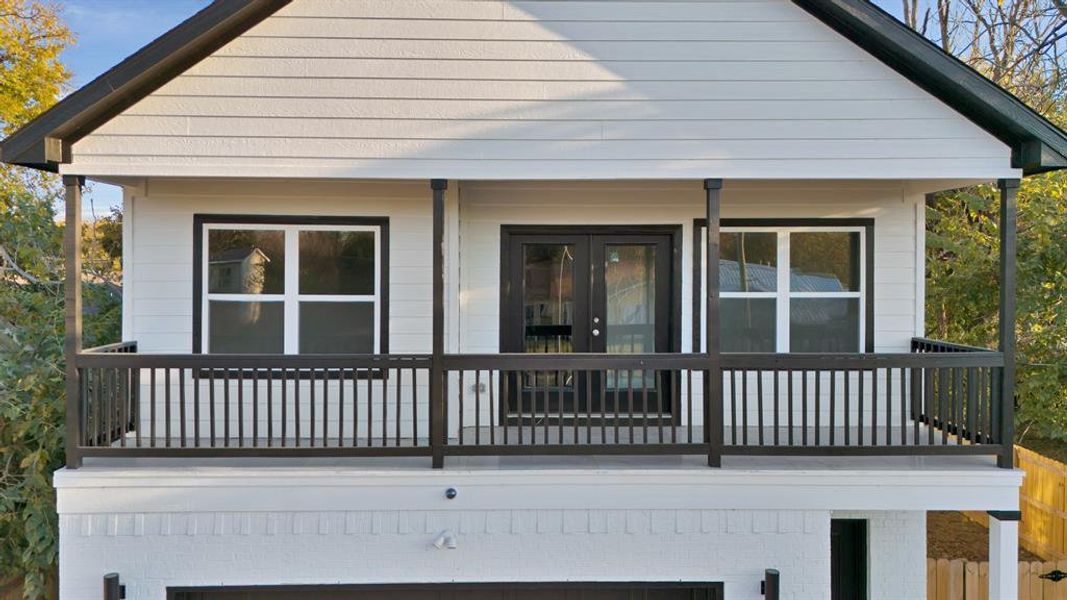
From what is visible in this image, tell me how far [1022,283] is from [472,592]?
8.63 metres

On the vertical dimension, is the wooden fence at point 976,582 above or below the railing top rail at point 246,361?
below

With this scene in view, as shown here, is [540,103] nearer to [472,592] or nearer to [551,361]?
[551,361]

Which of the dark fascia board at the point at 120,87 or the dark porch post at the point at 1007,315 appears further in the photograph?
the dark porch post at the point at 1007,315

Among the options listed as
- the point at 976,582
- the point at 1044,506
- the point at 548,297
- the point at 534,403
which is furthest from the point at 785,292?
the point at 1044,506

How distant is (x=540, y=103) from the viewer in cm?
578

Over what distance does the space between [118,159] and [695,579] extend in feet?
17.9

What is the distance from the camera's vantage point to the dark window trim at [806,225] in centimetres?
722

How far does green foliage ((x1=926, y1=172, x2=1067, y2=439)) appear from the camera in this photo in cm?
980

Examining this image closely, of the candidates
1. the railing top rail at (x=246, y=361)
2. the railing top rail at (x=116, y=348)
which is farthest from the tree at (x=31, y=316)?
the railing top rail at (x=246, y=361)

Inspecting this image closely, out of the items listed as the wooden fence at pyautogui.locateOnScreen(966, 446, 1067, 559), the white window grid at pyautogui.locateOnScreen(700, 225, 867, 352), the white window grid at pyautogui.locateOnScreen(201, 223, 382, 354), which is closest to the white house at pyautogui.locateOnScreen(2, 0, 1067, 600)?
the white window grid at pyautogui.locateOnScreen(201, 223, 382, 354)

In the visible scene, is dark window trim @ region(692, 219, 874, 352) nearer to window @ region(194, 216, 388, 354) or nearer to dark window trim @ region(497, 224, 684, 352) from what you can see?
dark window trim @ region(497, 224, 684, 352)

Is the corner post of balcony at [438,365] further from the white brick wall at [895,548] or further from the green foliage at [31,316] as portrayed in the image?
the white brick wall at [895,548]

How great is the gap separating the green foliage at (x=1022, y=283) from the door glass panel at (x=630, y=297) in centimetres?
581

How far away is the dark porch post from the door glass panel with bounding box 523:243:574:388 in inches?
144
